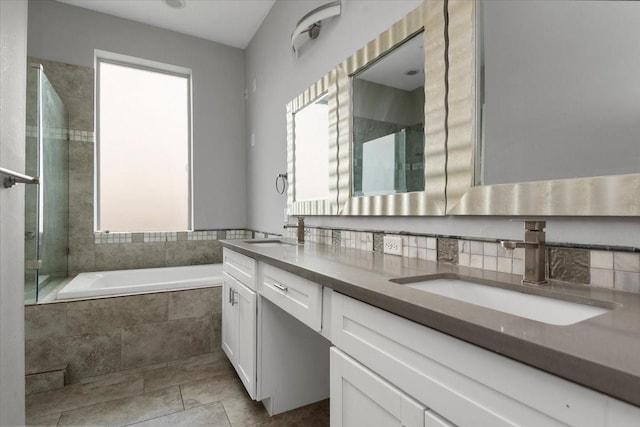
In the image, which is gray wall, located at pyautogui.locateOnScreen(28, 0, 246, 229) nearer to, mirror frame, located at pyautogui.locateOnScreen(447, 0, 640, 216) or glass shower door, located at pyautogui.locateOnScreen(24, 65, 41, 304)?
glass shower door, located at pyautogui.locateOnScreen(24, 65, 41, 304)

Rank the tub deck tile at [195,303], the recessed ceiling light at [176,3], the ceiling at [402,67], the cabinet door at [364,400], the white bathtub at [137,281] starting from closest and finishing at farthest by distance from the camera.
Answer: the cabinet door at [364,400] < the ceiling at [402,67] < the white bathtub at [137,281] < the tub deck tile at [195,303] < the recessed ceiling light at [176,3]

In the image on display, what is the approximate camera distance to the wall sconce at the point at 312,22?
1890 millimetres

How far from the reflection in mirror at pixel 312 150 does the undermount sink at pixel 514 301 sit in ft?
3.71

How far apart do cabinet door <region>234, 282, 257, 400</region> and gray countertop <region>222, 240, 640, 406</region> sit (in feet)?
2.75

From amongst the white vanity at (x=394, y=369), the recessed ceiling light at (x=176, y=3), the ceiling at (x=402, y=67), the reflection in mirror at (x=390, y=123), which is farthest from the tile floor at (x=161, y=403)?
the recessed ceiling light at (x=176, y=3)

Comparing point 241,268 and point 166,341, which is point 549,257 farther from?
point 166,341

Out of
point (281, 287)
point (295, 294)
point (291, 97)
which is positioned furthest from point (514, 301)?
point (291, 97)

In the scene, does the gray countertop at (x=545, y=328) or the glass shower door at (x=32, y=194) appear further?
the glass shower door at (x=32, y=194)

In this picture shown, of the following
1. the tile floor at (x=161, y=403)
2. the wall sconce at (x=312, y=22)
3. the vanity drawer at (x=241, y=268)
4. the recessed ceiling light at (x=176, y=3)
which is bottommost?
the tile floor at (x=161, y=403)

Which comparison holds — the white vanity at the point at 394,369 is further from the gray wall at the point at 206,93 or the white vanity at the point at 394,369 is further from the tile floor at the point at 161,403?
the gray wall at the point at 206,93

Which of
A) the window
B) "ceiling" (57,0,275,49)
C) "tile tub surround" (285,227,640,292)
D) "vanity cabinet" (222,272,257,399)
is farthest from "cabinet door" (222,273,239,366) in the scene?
"ceiling" (57,0,275,49)

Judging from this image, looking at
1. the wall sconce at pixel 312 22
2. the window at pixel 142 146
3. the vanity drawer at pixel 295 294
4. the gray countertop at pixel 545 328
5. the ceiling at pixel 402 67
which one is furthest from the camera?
the window at pixel 142 146

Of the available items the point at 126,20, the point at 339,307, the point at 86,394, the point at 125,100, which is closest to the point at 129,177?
the point at 125,100

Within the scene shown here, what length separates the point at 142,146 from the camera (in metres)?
3.26
